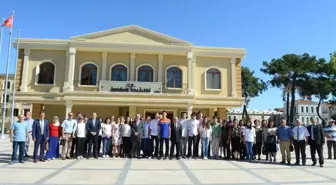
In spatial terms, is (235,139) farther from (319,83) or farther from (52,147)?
(319,83)

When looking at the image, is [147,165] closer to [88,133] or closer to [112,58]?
[88,133]

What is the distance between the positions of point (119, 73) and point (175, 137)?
1161cm

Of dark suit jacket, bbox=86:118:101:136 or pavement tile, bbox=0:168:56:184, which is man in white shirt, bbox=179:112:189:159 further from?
pavement tile, bbox=0:168:56:184

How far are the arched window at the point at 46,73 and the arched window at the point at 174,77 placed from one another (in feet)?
27.5

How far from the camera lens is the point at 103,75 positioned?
70.3 feet

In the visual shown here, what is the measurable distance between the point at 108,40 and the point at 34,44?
5213 millimetres

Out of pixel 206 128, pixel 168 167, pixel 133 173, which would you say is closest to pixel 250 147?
pixel 206 128

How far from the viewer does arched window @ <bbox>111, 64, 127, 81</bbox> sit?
71.3ft

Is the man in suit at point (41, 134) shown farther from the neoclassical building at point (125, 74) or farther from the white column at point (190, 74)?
the white column at point (190, 74)

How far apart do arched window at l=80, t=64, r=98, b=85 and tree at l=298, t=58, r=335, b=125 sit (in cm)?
2826

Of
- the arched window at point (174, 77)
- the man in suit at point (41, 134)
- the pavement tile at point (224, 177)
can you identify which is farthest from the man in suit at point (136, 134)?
the arched window at point (174, 77)

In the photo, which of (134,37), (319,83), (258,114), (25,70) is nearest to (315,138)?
(134,37)

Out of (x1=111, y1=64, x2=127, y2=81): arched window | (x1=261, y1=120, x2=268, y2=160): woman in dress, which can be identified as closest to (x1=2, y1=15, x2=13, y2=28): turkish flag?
(x1=111, y1=64, x2=127, y2=81): arched window

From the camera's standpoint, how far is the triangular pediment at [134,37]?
21.8m
